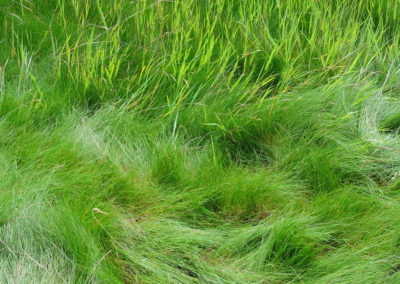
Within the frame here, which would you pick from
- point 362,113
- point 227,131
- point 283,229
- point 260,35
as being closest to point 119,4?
point 260,35

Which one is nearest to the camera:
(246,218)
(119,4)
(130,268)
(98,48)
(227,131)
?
(130,268)

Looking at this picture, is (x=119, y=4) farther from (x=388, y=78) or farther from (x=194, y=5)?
(x=388, y=78)

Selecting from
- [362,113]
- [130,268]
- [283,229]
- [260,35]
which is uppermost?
[260,35]

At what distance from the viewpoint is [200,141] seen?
2.06 metres

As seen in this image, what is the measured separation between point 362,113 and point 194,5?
3.44 ft

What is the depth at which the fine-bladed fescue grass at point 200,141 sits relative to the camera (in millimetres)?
1589

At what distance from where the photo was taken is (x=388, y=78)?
2324 mm

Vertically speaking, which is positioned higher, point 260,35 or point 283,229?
point 260,35

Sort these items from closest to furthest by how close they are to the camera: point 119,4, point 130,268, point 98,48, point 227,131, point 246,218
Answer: point 130,268 < point 246,218 < point 227,131 < point 98,48 < point 119,4

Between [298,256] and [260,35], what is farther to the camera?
[260,35]

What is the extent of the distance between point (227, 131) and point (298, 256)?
662mm

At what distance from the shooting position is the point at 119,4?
98.5 inches

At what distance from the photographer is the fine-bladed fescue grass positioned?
5.21ft

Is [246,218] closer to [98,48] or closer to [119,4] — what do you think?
[98,48]
